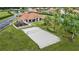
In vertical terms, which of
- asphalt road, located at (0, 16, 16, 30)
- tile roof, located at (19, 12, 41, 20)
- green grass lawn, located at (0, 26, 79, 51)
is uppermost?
tile roof, located at (19, 12, 41, 20)

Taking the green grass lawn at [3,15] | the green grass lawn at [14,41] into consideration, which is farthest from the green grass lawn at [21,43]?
the green grass lawn at [3,15]

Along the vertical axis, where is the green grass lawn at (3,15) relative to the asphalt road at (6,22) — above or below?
above

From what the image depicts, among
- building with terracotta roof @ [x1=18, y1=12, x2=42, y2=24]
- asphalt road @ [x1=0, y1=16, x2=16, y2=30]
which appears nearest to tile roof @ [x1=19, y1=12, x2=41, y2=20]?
building with terracotta roof @ [x1=18, y1=12, x2=42, y2=24]

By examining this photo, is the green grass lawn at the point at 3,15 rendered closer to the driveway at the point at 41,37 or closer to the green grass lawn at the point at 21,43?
the green grass lawn at the point at 21,43

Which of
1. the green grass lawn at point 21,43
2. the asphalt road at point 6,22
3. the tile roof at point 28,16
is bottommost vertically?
the green grass lawn at point 21,43

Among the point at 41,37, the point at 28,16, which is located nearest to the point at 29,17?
the point at 28,16

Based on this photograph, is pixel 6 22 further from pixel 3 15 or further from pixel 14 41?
pixel 14 41

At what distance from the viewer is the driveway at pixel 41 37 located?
7.20 feet

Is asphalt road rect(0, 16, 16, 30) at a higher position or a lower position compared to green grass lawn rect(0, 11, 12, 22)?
lower

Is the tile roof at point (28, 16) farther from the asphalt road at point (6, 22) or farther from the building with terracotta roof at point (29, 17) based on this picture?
the asphalt road at point (6, 22)

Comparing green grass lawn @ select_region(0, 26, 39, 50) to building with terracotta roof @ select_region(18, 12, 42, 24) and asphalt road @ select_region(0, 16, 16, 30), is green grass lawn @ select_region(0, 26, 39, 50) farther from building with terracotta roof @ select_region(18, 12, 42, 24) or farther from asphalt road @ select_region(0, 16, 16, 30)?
building with terracotta roof @ select_region(18, 12, 42, 24)

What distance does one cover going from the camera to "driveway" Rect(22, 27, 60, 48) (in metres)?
2.20

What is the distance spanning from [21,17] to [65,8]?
550mm

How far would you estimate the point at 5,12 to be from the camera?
2.20m
